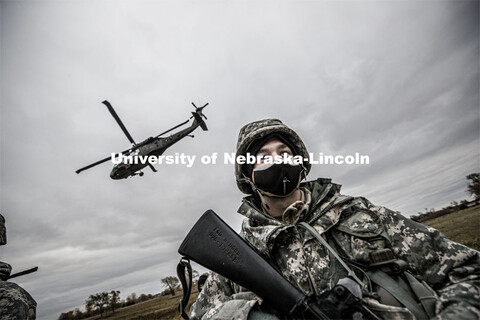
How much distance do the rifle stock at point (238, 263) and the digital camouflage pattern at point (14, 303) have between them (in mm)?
3981

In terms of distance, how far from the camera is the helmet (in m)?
3.18

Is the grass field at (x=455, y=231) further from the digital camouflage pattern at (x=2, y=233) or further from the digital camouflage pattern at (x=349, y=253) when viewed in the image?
the digital camouflage pattern at (x=2, y=233)

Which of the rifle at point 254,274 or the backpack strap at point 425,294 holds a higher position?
the rifle at point 254,274

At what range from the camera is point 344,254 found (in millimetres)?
2156

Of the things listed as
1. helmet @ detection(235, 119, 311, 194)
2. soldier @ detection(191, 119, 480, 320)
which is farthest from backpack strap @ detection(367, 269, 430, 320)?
helmet @ detection(235, 119, 311, 194)

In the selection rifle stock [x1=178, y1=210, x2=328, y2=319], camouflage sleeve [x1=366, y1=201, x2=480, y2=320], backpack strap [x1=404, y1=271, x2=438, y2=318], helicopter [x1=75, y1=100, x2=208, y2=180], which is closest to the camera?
camouflage sleeve [x1=366, y1=201, x2=480, y2=320]

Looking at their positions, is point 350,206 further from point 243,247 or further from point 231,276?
point 231,276

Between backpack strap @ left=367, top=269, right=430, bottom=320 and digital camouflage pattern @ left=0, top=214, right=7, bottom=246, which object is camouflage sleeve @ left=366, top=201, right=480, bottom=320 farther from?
digital camouflage pattern @ left=0, top=214, right=7, bottom=246

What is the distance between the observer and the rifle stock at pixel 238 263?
180 centimetres

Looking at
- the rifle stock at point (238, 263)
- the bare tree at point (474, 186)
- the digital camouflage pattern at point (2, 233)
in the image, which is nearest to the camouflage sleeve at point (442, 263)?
the rifle stock at point (238, 263)

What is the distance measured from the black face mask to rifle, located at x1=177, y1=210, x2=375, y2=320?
76cm

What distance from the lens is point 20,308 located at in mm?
3793

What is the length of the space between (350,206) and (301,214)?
55cm

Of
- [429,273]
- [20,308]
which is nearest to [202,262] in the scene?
[429,273]
